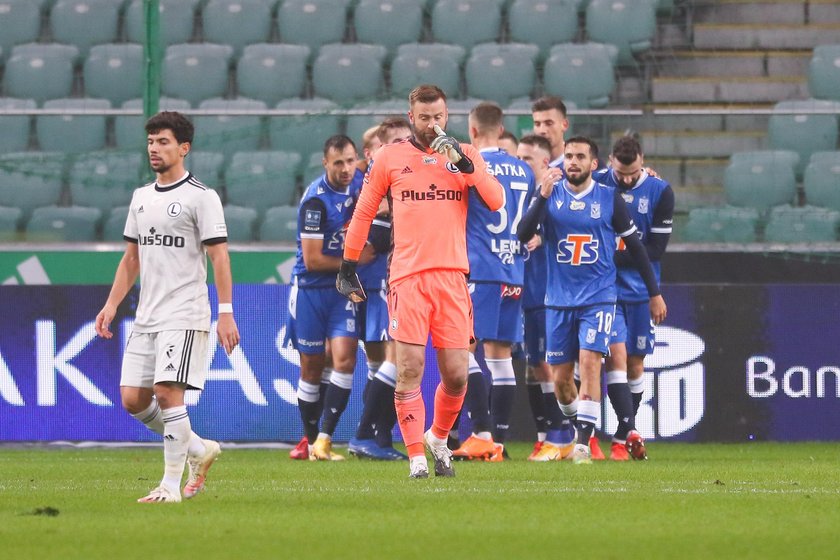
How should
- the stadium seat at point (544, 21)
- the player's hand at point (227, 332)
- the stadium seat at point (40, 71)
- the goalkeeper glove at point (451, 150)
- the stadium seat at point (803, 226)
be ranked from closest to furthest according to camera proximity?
the player's hand at point (227, 332) → the goalkeeper glove at point (451, 150) → the stadium seat at point (803, 226) → the stadium seat at point (40, 71) → the stadium seat at point (544, 21)

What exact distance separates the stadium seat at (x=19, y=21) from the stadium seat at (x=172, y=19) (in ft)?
3.23

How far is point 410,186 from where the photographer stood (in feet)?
26.3

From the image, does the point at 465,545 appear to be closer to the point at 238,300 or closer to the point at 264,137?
the point at 238,300

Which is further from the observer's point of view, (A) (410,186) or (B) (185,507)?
(A) (410,186)

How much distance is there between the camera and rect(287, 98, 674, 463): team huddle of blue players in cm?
993

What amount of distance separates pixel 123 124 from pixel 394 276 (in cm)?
567

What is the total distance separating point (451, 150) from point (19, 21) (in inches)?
358

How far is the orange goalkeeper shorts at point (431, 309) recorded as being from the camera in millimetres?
7977

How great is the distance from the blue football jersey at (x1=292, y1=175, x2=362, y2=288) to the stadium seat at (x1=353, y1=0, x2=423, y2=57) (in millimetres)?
4786

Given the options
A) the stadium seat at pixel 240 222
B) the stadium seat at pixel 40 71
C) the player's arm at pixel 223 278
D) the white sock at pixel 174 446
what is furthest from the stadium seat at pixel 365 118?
the white sock at pixel 174 446

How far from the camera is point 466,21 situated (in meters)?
15.5

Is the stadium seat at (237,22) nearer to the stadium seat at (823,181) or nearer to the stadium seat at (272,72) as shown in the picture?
the stadium seat at (272,72)

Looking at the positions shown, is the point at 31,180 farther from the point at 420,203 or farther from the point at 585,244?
the point at 420,203

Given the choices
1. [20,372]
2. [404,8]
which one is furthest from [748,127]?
[20,372]
